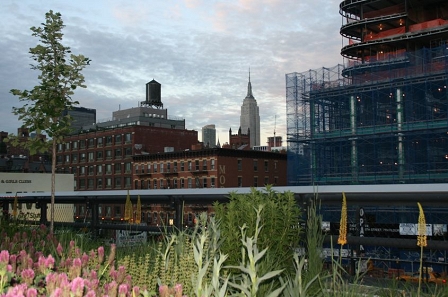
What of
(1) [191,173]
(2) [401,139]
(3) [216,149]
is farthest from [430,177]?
(1) [191,173]

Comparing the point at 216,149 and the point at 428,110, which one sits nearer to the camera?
the point at 428,110

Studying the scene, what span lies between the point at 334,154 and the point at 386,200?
173ft

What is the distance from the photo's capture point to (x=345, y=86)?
2247 inches

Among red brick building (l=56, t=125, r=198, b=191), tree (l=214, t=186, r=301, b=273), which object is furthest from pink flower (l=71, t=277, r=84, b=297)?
red brick building (l=56, t=125, r=198, b=191)

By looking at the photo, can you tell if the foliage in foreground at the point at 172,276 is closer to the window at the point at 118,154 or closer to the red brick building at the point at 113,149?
the red brick building at the point at 113,149

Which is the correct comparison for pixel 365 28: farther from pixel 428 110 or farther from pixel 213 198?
pixel 213 198

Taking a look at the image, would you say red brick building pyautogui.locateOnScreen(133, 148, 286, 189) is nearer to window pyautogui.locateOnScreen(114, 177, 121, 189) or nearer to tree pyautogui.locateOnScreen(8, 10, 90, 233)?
window pyautogui.locateOnScreen(114, 177, 121, 189)

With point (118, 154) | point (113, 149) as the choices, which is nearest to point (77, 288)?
point (118, 154)

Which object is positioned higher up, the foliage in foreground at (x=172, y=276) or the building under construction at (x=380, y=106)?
the building under construction at (x=380, y=106)

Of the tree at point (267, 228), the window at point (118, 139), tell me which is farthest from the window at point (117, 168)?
the tree at point (267, 228)

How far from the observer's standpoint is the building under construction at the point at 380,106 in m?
52.1

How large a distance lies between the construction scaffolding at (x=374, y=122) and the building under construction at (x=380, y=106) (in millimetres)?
109

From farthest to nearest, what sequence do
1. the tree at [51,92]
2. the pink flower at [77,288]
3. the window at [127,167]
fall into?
the window at [127,167]
the tree at [51,92]
the pink flower at [77,288]

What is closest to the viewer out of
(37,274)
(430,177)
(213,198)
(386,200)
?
(37,274)
